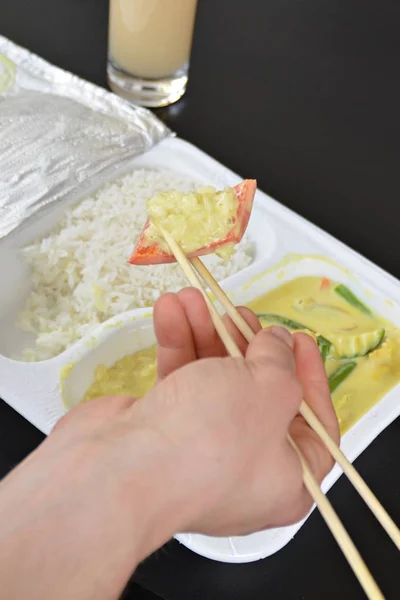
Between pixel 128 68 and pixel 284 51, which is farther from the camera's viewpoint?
pixel 284 51

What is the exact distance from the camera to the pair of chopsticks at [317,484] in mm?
551

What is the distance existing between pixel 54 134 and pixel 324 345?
67 cm

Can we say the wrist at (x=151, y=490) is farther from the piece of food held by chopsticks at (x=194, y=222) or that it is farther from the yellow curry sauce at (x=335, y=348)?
the yellow curry sauce at (x=335, y=348)

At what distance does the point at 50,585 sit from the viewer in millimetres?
511

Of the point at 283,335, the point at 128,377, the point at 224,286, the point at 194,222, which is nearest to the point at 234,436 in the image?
the point at 283,335

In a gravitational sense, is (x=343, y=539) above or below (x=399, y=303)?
above

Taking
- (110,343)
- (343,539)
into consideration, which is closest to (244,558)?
(343,539)

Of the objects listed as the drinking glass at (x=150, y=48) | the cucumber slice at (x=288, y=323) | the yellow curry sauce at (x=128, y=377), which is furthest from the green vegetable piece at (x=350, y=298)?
the drinking glass at (x=150, y=48)

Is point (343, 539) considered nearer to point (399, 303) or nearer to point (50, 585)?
point (50, 585)

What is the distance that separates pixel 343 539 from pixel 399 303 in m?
0.68

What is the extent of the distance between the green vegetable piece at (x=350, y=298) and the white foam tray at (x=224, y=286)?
0.04 ft

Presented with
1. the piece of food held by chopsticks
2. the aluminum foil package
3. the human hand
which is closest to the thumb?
the human hand

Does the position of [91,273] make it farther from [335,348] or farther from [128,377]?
[335,348]

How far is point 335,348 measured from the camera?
112cm
